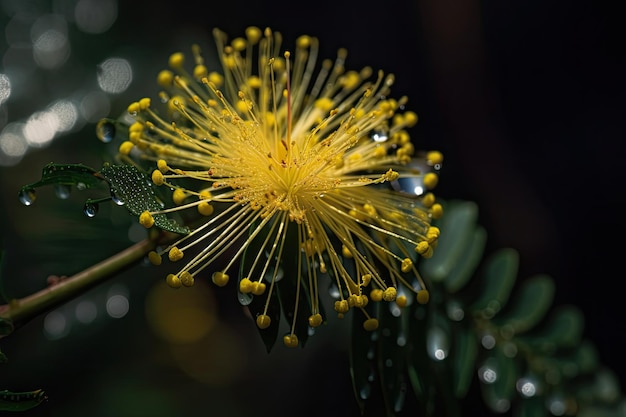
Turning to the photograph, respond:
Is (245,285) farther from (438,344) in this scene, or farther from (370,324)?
(438,344)

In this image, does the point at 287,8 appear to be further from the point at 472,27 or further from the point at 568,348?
the point at 568,348

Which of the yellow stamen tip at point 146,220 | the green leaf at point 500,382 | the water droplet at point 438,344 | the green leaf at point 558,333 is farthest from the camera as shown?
the green leaf at point 558,333

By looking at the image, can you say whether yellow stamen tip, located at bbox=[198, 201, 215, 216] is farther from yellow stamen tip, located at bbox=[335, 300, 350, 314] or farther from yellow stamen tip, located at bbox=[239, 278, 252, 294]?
yellow stamen tip, located at bbox=[335, 300, 350, 314]

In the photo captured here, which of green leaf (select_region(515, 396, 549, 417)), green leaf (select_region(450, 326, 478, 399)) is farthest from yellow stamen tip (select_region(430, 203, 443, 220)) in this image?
green leaf (select_region(515, 396, 549, 417))

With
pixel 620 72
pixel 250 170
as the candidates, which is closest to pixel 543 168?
pixel 620 72

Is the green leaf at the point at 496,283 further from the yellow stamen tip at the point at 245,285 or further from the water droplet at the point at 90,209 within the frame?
the water droplet at the point at 90,209

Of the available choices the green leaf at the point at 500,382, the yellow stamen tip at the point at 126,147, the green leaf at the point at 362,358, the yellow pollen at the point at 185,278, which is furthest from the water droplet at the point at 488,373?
the yellow stamen tip at the point at 126,147
